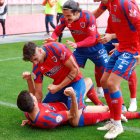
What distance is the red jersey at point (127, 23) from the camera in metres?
4.68

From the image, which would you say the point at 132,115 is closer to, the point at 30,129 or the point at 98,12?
the point at 30,129

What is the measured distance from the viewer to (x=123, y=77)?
479 cm

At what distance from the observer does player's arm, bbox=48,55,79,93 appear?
4.89 m

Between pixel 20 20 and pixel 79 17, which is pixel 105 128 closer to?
pixel 79 17

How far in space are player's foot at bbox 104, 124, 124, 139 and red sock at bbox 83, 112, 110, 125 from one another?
43 cm

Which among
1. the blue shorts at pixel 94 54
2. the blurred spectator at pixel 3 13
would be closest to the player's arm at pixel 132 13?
the blue shorts at pixel 94 54

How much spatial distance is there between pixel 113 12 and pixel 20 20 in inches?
519

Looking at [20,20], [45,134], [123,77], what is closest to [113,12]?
[123,77]

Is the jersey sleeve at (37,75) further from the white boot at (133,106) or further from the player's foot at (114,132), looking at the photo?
the white boot at (133,106)

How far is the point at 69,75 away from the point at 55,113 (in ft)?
1.56

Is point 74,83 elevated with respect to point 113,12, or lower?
lower

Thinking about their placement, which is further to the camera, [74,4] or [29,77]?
[74,4]

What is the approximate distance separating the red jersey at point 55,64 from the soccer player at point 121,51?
550mm

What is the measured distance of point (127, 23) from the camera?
481 cm
